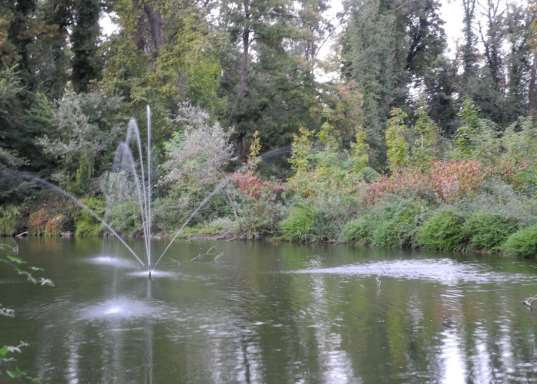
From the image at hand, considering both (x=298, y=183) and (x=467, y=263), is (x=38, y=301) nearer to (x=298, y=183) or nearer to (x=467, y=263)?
(x=467, y=263)

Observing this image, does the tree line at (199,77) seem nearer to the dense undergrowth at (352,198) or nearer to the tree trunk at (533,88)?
the tree trunk at (533,88)

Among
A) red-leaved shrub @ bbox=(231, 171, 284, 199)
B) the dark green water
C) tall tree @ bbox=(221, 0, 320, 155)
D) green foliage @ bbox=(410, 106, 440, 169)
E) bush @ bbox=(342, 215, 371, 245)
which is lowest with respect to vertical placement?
the dark green water

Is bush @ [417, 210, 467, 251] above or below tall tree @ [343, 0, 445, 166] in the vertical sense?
below

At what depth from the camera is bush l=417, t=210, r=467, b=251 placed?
53.3ft

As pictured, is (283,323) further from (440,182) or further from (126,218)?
(126,218)

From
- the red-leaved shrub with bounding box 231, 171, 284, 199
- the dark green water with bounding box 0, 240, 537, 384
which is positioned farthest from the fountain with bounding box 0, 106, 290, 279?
the dark green water with bounding box 0, 240, 537, 384

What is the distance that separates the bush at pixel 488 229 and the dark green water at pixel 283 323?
4.40 ft

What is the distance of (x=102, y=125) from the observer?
1115 inches

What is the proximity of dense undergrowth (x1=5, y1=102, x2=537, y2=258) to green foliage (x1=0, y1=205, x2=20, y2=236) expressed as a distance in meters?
0.04

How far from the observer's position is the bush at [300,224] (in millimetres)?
20047

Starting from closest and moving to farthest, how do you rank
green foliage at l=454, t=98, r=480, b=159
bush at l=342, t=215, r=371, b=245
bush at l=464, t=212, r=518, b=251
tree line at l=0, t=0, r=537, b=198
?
1. bush at l=464, t=212, r=518, b=251
2. bush at l=342, t=215, r=371, b=245
3. green foliage at l=454, t=98, r=480, b=159
4. tree line at l=0, t=0, r=537, b=198

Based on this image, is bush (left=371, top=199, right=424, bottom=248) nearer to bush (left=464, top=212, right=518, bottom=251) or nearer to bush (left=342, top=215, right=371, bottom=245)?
bush (left=342, top=215, right=371, bottom=245)

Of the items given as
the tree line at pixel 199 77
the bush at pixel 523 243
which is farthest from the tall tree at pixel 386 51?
the bush at pixel 523 243

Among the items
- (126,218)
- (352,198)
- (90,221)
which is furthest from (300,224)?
(90,221)
